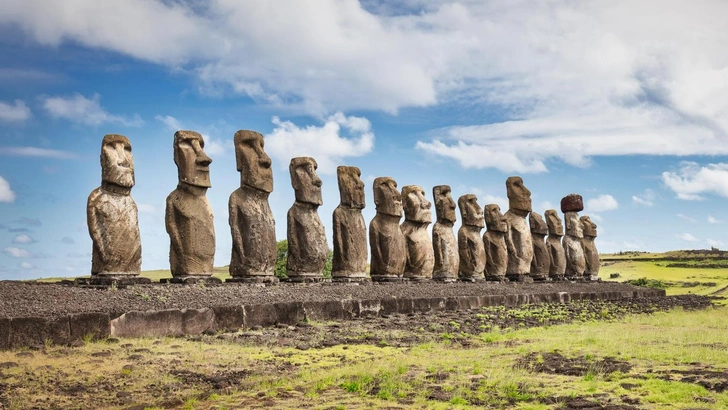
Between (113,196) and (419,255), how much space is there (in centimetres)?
954

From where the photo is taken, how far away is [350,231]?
17.6 m

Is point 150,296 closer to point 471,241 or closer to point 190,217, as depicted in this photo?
point 190,217

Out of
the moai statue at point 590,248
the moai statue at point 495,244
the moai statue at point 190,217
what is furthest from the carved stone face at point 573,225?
the moai statue at point 190,217

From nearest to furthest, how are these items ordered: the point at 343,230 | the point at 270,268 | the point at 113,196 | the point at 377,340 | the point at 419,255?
the point at 377,340 → the point at 113,196 → the point at 270,268 → the point at 343,230 → the point at 419,255

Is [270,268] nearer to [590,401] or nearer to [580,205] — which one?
[590,401]

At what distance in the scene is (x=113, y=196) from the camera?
12531 millimetres

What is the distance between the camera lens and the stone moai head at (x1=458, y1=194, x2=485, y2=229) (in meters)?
23.0

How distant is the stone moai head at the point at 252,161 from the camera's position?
49.2 feet

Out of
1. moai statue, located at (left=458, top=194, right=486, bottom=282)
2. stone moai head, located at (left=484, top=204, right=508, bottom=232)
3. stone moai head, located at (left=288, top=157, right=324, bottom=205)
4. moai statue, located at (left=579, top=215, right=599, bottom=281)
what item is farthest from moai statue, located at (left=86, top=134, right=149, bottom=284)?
moai statue, located at (left=579, top=215, right=599, bottom=281)

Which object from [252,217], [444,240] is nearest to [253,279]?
[252,217]

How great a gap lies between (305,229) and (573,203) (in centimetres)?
1685

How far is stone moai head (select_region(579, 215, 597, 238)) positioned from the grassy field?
22.3 m

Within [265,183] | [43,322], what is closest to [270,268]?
[265,183]

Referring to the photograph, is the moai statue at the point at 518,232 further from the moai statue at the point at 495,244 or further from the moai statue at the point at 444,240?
the moai statue at the point at 444,240
